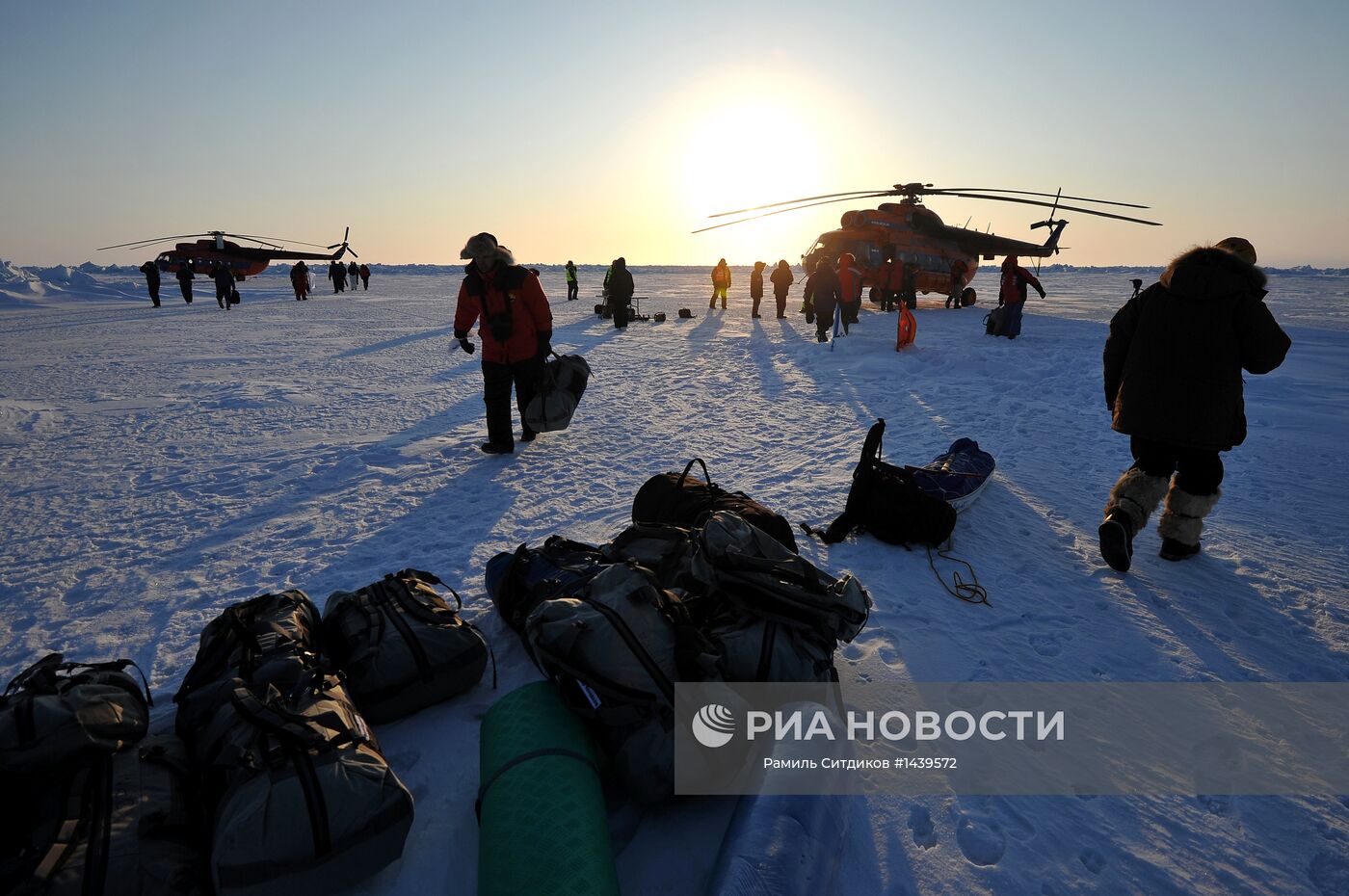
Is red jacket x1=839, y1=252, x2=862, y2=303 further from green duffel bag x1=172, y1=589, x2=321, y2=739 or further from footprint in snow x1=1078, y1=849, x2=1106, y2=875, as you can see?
green duffel bag x1=172, y1=589, x2=321, y2=739

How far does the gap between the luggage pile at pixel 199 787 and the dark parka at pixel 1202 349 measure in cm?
442

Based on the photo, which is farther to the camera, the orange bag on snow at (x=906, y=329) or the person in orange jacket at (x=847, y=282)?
the person in orange jacket at (x=847, y=282)

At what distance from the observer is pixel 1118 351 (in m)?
4.14

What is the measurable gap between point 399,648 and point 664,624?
117 cm

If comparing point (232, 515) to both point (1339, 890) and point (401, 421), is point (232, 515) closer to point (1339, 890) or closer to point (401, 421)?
point (401, 421)

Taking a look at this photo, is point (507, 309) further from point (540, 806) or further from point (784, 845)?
point (784, 845)

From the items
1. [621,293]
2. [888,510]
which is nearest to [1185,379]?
[888,510]

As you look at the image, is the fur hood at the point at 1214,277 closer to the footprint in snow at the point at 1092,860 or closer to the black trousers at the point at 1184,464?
the black trousers at the point at 1184,464

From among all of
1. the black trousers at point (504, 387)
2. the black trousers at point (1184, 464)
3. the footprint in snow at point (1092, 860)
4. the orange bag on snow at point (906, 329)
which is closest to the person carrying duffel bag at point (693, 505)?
the footprint in snow at point (1092, 860)

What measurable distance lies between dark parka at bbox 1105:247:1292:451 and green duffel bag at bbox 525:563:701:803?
3398mm

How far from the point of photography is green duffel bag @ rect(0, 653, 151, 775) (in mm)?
1776

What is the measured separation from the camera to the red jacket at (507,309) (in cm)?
612

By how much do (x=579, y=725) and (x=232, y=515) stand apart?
13.4ft

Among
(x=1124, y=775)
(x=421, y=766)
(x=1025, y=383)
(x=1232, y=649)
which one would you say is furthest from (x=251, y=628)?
(x=1025, y=383)
